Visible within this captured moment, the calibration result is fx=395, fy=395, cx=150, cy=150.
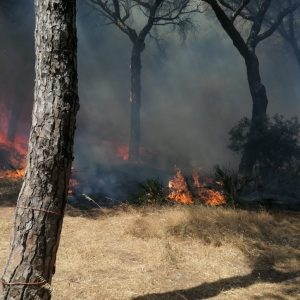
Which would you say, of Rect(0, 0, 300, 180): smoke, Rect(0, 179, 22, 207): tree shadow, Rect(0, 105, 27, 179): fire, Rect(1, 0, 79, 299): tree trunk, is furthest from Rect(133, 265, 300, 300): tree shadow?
Rect(0, 0, 300, 180): smoke

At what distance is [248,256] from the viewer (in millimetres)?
7254

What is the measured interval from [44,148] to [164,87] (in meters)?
27.6

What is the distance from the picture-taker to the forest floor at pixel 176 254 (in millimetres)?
5613

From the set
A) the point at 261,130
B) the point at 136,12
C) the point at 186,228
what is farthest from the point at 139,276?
the point at 136,12

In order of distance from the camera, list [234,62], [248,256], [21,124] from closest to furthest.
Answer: [248,256]
[21,124]
[234,62]

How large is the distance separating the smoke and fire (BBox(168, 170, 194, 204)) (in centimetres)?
838

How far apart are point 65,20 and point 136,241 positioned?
5044mm

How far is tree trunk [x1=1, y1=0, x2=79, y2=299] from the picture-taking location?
4.23 m

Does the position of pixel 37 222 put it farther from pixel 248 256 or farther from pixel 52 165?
pixel 248 256

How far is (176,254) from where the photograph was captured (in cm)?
718

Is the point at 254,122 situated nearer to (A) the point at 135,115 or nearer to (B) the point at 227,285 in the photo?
(A) the point at 135,115

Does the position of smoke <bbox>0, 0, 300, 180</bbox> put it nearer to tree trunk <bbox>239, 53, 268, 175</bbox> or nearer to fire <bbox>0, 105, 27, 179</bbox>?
fire <bbox>0, 105, 27, 179</bbox>

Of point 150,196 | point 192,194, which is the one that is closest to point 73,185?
point 150,196

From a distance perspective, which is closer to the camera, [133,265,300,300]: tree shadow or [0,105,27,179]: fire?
[133,265,300,300]: tree shadow
